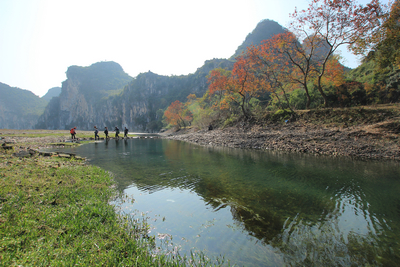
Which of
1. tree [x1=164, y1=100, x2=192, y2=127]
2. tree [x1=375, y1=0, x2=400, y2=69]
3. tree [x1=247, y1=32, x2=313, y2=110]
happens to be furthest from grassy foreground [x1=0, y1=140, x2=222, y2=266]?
tree [x1=164, y1=100, x2=192, y2=127]

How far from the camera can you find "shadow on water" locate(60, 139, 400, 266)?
373 centimetres

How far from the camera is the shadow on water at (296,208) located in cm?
373

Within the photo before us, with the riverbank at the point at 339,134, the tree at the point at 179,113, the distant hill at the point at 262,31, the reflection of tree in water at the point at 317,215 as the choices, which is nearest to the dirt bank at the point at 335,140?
the riverbank at the point at 339,134

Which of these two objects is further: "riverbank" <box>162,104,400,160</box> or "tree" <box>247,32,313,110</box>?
"tree" <box>247,32,313,110</box>

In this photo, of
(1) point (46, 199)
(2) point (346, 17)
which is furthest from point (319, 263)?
(2) point (346, 17)

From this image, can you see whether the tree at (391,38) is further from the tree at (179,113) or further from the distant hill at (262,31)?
the distant hill at (262,31)

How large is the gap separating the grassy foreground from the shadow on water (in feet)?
3.77

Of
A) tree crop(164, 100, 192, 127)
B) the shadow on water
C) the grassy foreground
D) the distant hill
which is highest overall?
the distant hill

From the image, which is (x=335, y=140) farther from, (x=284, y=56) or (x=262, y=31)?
(x=262, y=31)

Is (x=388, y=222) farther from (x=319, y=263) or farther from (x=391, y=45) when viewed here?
(x=391, y=45)

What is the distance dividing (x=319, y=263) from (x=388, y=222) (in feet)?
11.0

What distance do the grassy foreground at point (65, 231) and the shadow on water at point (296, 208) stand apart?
3.77 ft

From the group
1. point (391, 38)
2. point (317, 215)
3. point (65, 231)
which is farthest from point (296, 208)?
point (391, 38)

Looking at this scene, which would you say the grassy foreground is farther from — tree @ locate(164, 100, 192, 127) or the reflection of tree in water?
tree @ locate(164, 100, 192, 127)
